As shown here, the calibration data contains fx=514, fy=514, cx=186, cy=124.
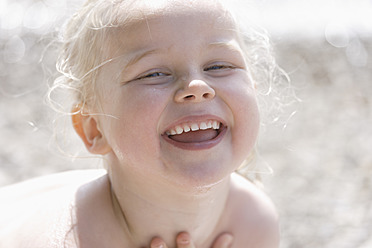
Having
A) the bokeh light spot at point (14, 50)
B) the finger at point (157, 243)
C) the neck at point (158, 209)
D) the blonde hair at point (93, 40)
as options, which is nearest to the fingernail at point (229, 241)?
the neck at point (158, 209)

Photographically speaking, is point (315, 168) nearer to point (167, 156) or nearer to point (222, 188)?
point (222, 188)

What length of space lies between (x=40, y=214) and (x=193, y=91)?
0.64 meters

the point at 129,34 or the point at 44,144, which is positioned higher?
the point at 44,144

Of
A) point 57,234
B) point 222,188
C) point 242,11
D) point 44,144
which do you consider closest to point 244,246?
point 222,188

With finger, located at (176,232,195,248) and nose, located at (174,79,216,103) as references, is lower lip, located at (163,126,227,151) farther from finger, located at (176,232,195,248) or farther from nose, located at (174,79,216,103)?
finger, located at (176,232,195,248)

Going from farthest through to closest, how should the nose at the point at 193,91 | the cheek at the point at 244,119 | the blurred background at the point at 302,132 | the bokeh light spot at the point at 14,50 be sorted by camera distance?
the bokeh light spot at the point at 14,50 < the blurred background at the point at 302,132 < the cheek at the point at 244,119 < the nose at the point at 193,91

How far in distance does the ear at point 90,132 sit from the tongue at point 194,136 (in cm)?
27

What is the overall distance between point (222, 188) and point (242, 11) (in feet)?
1.93

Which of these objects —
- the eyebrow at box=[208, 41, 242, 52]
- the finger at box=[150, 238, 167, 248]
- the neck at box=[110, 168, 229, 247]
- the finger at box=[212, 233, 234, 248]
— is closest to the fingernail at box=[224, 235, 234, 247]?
the finger at box=[212, 233, 234, 248]

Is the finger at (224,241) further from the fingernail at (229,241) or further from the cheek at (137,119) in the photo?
the cheek at (137,119)

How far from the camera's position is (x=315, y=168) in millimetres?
3041

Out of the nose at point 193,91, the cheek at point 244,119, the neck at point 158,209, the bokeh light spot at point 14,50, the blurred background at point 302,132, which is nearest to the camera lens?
the nose at point 193,91

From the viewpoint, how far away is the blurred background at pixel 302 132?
2.51 m

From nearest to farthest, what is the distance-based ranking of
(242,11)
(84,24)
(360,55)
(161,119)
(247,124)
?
(161,119)
(247,124)
(84,24)
(242,11)
(360,55)
